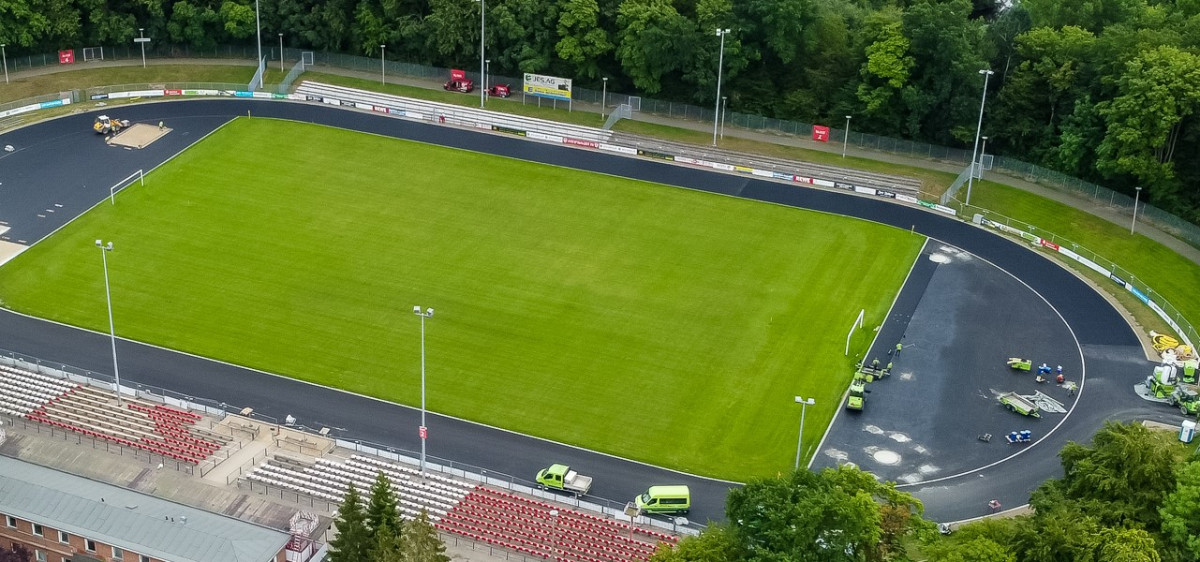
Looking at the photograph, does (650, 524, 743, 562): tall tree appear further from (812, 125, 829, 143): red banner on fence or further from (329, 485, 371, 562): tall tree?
(812, 125, 829, 143): red banner on fence

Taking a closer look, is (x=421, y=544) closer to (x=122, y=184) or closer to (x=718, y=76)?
(x=122, y=184)

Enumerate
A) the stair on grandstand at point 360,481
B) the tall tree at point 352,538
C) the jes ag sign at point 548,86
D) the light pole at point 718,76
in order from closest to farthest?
the tall tree at point 352,538, the stair on grandstand at point 360,481, the light pole at point 718,76, the jes ag sign at point 548,86

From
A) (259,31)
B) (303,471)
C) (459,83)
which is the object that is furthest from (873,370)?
(259,31)

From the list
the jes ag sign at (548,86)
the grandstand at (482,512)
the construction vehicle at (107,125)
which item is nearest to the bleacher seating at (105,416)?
the grandstand at (482,512)

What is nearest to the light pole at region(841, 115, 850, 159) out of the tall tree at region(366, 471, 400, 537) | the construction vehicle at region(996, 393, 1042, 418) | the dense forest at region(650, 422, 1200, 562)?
the construction vehicle at region(996, 393, 1042, 418)

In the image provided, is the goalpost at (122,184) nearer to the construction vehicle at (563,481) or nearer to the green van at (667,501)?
the construction vehicle at (563,481)

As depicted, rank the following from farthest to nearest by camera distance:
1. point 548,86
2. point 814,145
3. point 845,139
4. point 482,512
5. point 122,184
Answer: point 548,86
point 814,145
point 845,139
point 122,184
point 482,512

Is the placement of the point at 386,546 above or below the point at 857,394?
below
